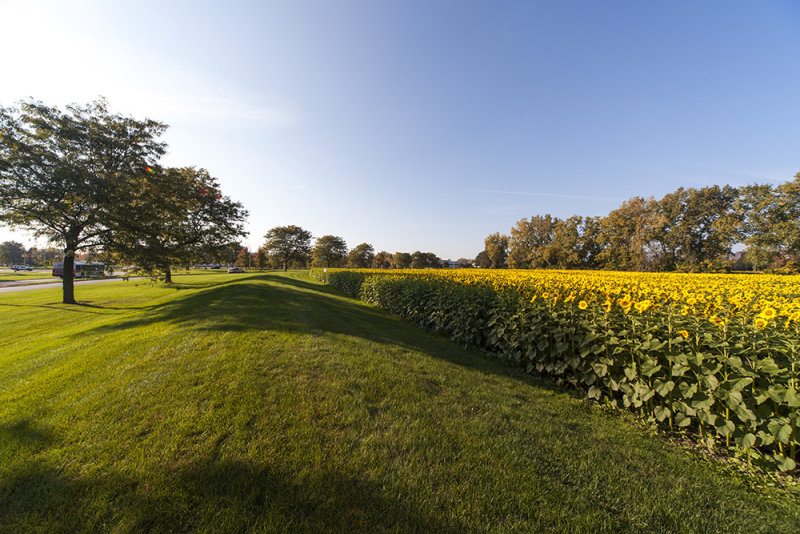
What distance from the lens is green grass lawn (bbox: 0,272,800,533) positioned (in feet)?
6.19

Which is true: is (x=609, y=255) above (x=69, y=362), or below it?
above

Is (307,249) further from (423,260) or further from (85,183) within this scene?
(85,183)

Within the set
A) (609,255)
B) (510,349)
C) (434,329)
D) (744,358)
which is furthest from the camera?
(609,255)

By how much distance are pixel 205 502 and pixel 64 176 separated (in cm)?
1551

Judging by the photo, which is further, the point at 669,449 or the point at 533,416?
the point at 533,416

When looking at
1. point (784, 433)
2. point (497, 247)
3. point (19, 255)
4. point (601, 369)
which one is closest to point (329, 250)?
point (497, 247)

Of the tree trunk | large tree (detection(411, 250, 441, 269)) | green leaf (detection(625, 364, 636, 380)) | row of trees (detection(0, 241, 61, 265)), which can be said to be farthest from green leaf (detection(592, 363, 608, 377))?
row of trees (detection(0, 241, 61, 265))

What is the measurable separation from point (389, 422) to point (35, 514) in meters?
2.63

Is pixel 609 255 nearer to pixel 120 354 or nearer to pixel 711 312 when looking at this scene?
pixel 711 312

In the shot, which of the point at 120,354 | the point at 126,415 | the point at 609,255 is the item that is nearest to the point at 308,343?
the point at 126,415

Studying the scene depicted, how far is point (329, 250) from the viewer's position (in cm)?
6719

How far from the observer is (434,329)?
27.7ft

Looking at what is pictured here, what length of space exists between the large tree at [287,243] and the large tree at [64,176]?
55781 millimetres

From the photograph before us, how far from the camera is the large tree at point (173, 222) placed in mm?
12484
